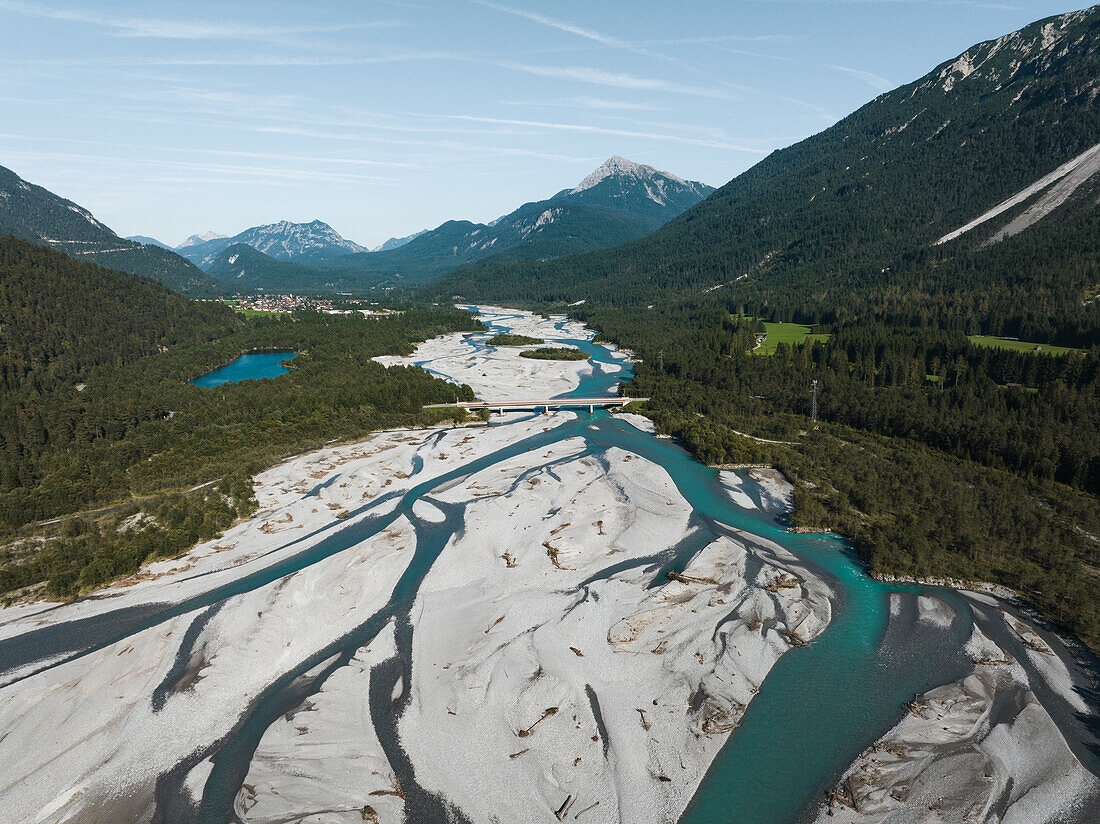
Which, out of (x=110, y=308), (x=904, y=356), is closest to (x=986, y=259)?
(x=904, y=356)

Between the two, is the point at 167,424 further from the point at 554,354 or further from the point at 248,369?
the point at 554,354

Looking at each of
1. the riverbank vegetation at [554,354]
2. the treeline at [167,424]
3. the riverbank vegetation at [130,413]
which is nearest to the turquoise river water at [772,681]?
the riverbank vegetation at [130,413]

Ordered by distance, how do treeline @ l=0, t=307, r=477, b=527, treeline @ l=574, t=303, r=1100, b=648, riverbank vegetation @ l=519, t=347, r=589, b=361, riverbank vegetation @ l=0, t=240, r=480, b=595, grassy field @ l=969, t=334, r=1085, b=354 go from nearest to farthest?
treeline @ l=574, t=303, r=1100, b=648
riverbank vegetation @ l=0, t=240, r=480, b=595
treeline @ l=0, t=307, r=477, b=527
grassy field @ l=969, t=334, r=1085, b=354
riverbank vegetation @ l=519, t=347, r=589, b=361

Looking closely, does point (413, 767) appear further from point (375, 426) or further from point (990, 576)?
point (375, 426)

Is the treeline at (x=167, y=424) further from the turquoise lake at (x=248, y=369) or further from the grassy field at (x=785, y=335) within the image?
the grassy field at (x=785, y=335)

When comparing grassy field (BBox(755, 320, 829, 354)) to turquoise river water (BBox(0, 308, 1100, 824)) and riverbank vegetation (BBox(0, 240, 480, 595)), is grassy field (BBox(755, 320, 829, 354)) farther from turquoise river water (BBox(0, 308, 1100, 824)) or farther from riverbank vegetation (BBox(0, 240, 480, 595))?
turquoise river water (BBox(0, 308, 1100, 824))

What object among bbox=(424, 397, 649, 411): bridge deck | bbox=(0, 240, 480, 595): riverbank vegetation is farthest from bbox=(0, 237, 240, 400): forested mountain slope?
bbox=(424, 397, 649, 411): bridge deck
